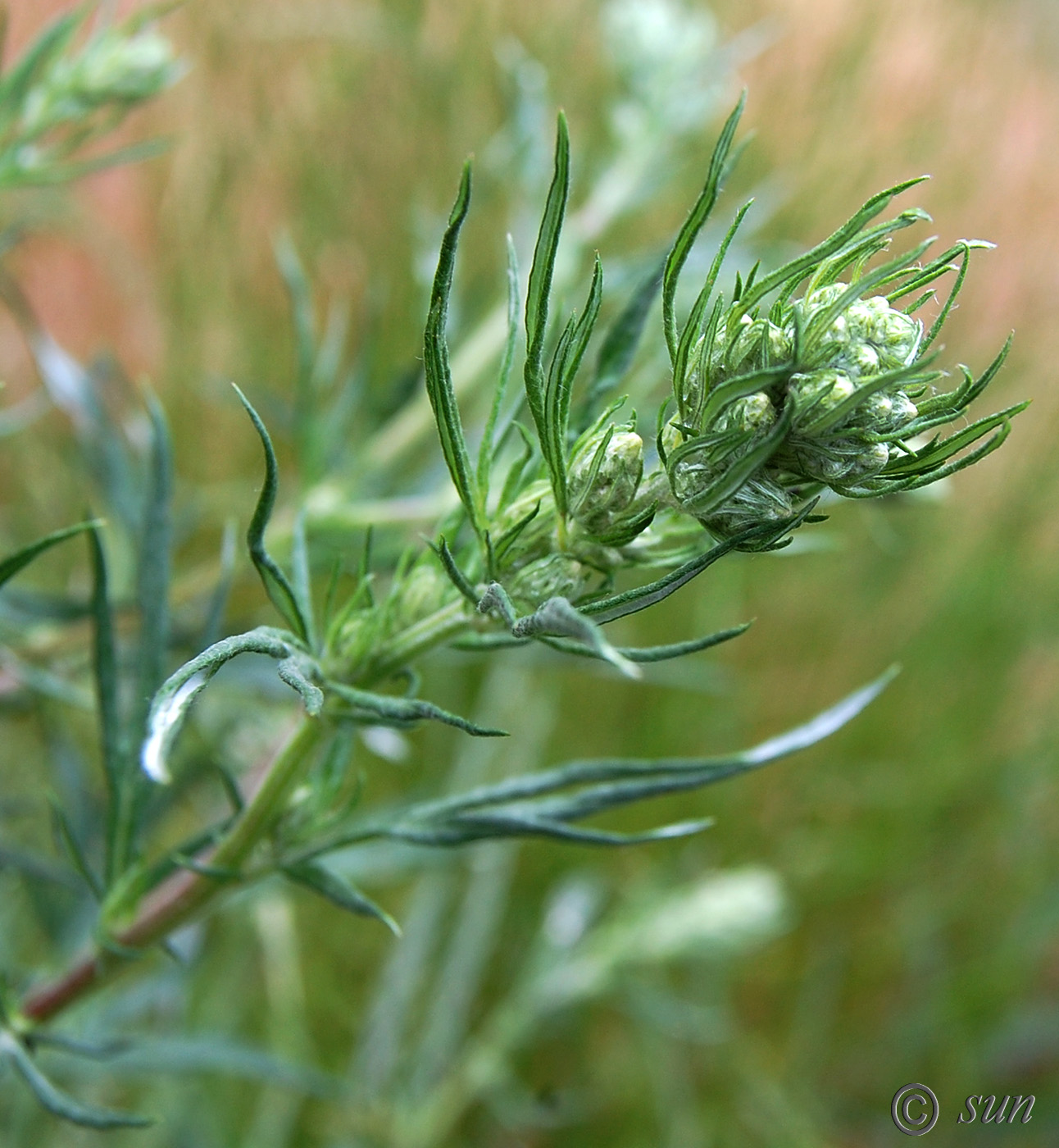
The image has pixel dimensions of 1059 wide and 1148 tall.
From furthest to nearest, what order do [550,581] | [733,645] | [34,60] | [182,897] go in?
1. [733,645]
2. [34,60]
3. [182,897]
4. [550,581]

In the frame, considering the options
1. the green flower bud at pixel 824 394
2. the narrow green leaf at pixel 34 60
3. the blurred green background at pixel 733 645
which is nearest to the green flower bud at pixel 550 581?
the green flower bud at pixel 824 394

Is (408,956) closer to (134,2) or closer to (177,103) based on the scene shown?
(177,103)

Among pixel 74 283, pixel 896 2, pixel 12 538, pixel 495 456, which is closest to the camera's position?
pixel 495 456

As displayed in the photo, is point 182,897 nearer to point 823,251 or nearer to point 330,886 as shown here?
point 330,886

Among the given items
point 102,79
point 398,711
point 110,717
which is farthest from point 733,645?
point 398,711

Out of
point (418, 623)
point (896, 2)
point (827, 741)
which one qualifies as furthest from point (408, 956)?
point (896, 2)

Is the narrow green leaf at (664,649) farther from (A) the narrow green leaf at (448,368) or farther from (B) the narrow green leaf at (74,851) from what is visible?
(B) the narrow green leaf at (74,851)
